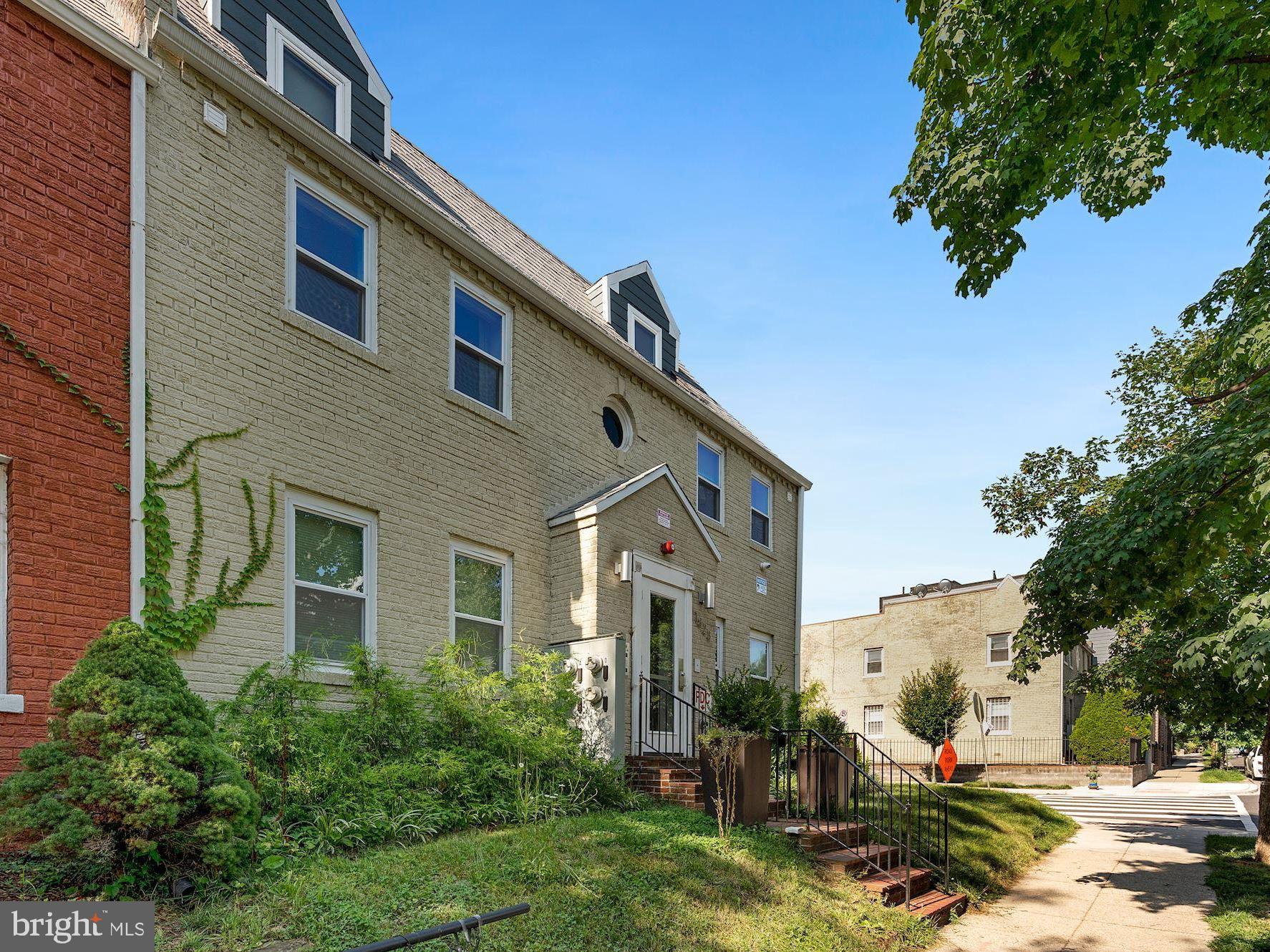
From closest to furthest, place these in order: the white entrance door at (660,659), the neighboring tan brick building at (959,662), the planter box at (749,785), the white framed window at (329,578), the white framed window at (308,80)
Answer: the white framed window at (329,578), the planter box at (749,785), the white framed window at (308,80), the white entrance door at (660,659), the neighboring tan brick building at (959,662)

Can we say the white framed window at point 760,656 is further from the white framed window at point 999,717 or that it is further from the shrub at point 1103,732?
the white framed window at point 999,717

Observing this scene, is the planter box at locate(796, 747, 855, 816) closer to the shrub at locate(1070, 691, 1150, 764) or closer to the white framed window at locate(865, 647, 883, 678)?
the shrub at locate(1070, 691, 1150, 764)

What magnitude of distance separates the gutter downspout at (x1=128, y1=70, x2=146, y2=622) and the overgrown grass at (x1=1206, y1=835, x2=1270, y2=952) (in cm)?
946

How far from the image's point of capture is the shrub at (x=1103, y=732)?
3127 cm

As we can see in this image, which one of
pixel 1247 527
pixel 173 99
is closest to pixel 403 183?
pixel 173 99

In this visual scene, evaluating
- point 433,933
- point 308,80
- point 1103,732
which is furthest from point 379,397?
point 1103,732

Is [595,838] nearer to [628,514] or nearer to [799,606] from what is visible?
[628,514]

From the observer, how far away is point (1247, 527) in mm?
7703

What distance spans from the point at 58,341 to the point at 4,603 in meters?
1.93

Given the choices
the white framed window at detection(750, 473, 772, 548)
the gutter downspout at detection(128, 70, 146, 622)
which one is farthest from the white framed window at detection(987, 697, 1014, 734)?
the gutter downspout at detection(128, 70, 146, 622)

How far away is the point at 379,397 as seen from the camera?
9.45m

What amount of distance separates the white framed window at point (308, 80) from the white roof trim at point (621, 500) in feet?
16.4

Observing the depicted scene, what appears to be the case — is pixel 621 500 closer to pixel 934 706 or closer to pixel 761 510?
pixel 761 510

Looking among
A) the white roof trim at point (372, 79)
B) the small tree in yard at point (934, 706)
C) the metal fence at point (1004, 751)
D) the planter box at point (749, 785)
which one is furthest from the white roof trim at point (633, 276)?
the metal fence at point (1004, 751)
